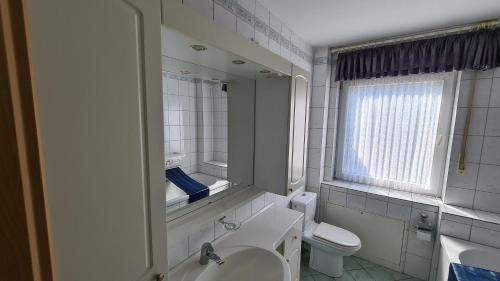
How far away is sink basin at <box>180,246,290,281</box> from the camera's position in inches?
39.6

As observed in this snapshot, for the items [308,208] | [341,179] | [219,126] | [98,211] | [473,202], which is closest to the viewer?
[98,211]

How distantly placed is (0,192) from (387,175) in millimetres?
2637

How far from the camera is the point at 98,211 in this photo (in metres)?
0.41

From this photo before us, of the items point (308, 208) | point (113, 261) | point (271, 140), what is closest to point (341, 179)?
point (308, 208)

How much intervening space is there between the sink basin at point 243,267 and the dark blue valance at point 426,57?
74.2 inches

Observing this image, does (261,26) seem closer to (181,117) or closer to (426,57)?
(181,117)

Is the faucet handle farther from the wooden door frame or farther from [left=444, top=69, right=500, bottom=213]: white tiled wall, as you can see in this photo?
[left=444, top=69, right=500, bottom=213]: white tiled wall

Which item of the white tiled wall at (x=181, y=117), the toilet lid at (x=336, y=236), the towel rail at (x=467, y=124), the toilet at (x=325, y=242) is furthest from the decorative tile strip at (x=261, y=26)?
the toilet lid at (x=336, y=236)

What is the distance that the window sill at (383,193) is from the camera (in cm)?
191

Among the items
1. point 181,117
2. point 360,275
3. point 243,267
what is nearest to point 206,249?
point 243,267

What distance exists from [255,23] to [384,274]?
2.56 m

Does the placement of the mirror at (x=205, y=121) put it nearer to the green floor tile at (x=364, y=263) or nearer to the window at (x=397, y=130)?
the window at (x=397, y=130)

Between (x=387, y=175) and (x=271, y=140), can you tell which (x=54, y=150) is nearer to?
(x=271, y=140)

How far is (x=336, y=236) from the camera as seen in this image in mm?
1938
